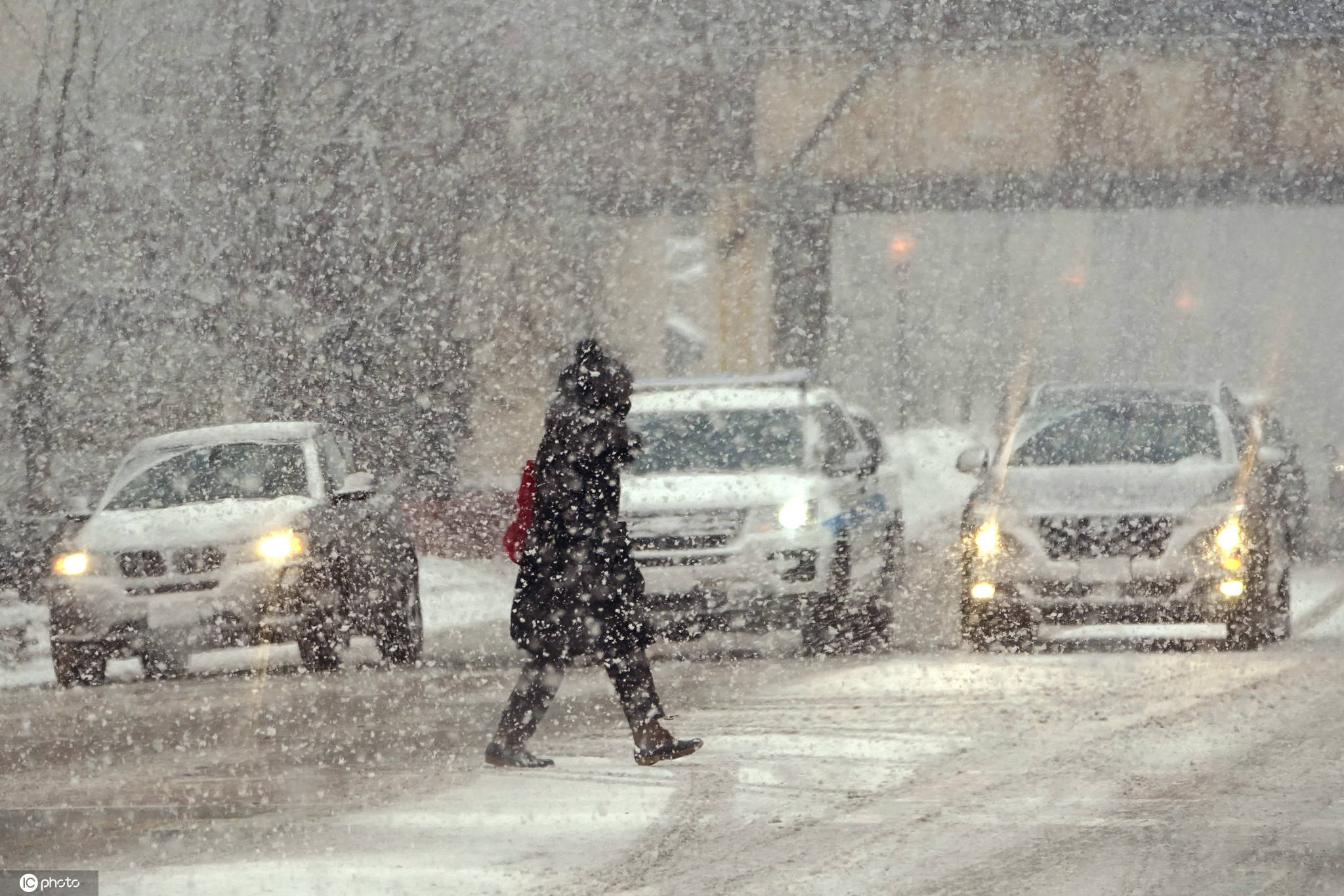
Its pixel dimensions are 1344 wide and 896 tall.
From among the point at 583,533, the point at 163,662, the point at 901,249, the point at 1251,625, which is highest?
the point at 583,533

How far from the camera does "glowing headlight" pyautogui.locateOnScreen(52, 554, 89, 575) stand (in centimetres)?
1142

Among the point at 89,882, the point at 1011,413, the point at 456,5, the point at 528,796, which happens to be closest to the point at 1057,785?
the point at 528,796

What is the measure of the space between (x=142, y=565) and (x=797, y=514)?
3.59 meters

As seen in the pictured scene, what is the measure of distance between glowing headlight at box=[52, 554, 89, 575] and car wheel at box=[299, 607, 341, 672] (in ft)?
4.01

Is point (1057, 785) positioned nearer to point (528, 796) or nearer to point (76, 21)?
point (528, 796)

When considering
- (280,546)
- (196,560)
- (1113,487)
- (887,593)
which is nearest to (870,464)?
(887,593)

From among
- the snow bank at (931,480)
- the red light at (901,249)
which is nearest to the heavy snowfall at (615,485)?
the snow bank at (931,480)

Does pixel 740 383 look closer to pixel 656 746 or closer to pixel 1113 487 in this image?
pixel 1113 487

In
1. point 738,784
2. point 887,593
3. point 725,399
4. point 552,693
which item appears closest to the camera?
point 738,784

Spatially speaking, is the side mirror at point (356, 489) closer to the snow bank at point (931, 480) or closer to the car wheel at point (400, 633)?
the car wheel at point (400, 633)

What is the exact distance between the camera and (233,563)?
11398 mm

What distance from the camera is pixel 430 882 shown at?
5879mm

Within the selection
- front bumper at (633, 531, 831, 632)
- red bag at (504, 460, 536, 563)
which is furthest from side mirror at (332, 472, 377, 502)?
red bag at (504, 460, 536, 563)

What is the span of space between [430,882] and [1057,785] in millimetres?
2467
